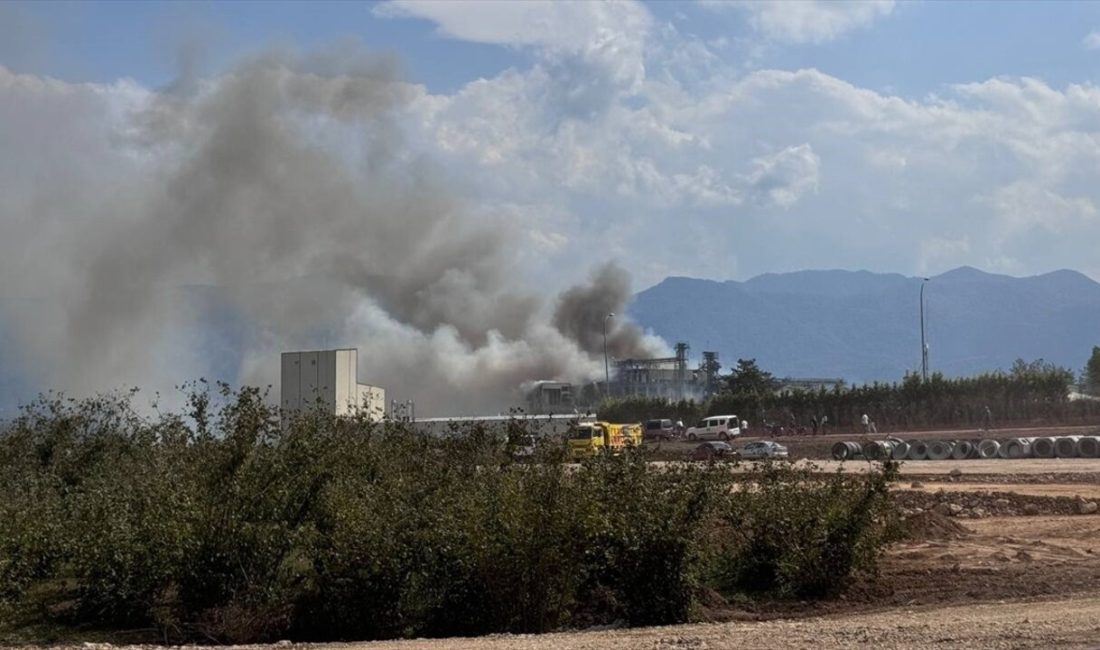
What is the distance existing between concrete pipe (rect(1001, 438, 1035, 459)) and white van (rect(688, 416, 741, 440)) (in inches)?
907

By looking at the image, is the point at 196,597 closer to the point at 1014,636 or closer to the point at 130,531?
the point at 130,531

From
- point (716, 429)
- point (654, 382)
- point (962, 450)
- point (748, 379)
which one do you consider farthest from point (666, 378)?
point (962, 450)

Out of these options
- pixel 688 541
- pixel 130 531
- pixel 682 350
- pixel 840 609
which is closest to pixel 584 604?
pixel 688 541

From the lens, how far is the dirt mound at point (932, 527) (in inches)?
1059

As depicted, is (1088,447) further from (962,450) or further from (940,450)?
(940,450)

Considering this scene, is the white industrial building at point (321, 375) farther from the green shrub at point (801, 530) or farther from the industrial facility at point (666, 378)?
the industrial facility at point (666, 378)

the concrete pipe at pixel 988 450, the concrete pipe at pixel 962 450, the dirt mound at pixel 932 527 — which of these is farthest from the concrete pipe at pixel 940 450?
the dirt mound at pixel 932 527

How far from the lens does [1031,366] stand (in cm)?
9225

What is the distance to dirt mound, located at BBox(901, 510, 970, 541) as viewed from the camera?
26.9 meters

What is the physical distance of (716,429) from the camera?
83250 mm

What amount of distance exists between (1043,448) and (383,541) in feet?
161

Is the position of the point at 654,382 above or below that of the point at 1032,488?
above

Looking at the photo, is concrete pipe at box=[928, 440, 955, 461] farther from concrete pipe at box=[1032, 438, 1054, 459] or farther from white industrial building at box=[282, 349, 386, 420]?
white industrial building at box=[282, 349, 386, 420]

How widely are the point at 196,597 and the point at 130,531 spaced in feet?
4.77
